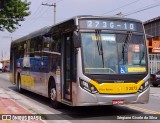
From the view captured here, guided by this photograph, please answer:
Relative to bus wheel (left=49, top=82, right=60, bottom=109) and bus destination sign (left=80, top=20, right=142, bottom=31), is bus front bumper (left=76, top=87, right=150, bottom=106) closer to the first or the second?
bus destination sign (left=80, top=20, right=142, bottom=31)

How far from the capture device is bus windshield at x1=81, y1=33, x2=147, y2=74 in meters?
12.3

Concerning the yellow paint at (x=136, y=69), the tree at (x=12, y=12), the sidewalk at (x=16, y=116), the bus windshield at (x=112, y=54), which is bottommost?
the sidewalk at (x=16, y=116)

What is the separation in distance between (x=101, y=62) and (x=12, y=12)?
37889 mm

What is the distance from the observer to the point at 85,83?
39.5 feet

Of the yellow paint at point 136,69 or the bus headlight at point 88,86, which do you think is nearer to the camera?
the bus headlight at point 88,86

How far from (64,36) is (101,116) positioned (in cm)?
296

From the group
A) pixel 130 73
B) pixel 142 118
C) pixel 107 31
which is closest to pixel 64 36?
pixel 107 31

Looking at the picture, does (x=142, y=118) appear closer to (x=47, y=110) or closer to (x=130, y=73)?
(x=130, y=73)

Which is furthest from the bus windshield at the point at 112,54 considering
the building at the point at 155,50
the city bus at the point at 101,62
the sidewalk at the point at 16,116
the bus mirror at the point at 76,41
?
the building at the point at 155,50

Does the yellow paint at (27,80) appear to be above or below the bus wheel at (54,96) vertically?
above

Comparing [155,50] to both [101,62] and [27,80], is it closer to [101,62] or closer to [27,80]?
[27,80]

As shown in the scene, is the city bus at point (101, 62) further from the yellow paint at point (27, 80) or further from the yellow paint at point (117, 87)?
the yellow paint at point (27, 80)

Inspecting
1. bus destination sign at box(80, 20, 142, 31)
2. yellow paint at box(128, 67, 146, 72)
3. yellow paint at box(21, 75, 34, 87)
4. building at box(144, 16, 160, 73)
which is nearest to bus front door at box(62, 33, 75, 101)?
bus destination sign at box(80, 20, 142, 31)

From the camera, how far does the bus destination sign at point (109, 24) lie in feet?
41.2
